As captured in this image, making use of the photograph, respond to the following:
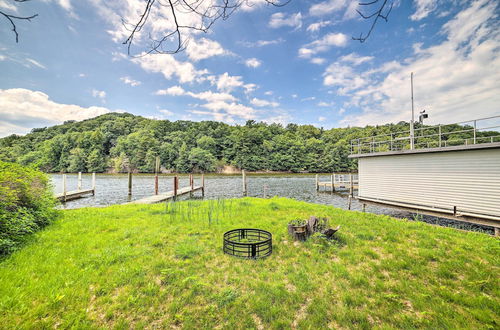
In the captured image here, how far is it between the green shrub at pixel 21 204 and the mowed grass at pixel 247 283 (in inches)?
14.9

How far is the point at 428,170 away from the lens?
11320 mm

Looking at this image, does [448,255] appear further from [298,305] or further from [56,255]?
[56,255]

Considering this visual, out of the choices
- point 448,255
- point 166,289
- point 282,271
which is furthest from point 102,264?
point 448,255

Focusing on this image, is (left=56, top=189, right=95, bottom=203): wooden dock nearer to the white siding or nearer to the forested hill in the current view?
the white siding

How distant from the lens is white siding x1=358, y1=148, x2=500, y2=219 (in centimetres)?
917

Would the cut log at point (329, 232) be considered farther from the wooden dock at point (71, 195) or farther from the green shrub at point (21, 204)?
the wooden dock at point (71, 195)

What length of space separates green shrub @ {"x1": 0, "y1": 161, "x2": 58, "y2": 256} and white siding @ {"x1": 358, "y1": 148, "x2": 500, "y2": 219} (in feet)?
55.0

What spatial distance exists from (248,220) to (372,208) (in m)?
13.5

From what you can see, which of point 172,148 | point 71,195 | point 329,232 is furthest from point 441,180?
point 172,148

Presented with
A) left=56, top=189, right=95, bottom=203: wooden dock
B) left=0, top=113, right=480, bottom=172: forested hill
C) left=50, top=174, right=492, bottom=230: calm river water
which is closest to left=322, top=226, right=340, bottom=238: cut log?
left=50, top=174, right=492, bottom=230: calm river water

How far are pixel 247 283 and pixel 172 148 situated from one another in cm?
7018

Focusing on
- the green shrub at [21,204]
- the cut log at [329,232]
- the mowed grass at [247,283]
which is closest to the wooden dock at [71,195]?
the green shrub at [21,204]

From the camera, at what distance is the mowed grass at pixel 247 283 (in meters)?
2.79

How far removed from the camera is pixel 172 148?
2687 inches
